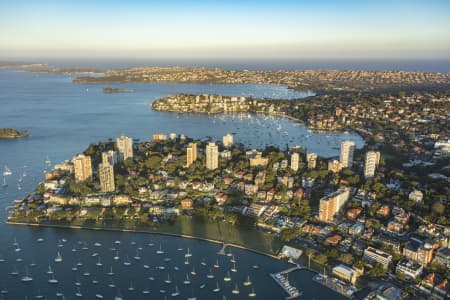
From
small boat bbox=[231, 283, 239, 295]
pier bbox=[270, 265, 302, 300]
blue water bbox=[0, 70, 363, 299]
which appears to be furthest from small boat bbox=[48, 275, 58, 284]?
pier bbox=[270, 265, 302, 300]

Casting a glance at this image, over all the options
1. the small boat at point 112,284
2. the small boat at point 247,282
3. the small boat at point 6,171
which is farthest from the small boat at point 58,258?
the small boat at point 6,171

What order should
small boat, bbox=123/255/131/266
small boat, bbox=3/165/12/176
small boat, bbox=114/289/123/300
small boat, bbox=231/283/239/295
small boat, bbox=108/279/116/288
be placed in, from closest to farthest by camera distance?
small boat, bbox=114/289/123/300 → small boat, bbox=231/283/239/295 → small boat, bbox=108/279/116/288 → small boat, bbox=123/255/131/266 → small boat, bbox=3/165/12/176

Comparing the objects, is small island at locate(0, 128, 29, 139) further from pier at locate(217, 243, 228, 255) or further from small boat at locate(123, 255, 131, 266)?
pier at locate(217, 243, 228, 255)

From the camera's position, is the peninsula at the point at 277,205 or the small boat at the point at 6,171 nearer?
the peninsula at the point at 277,205

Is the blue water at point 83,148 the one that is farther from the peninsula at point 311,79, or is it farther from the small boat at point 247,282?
the peninsula at point 311,79

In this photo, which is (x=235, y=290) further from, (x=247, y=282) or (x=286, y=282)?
(x=286, y=282)

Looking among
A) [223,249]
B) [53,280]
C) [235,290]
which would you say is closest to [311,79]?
[223,249]

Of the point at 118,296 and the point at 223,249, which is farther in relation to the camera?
the point at 223,249
